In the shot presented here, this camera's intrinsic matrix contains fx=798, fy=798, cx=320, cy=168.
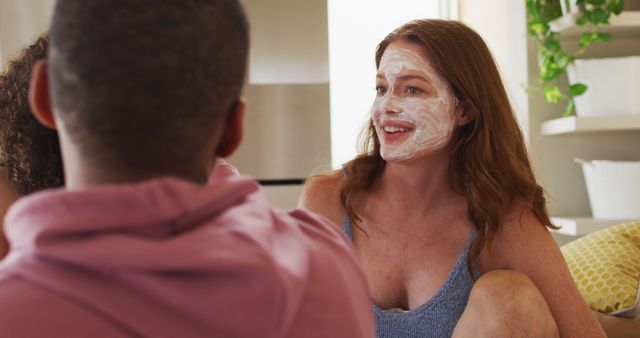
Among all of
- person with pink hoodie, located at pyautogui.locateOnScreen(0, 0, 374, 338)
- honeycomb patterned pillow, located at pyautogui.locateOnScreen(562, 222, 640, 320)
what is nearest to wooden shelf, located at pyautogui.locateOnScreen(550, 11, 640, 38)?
honeycomb patterned pillow, located at pyautogui.locateOnScreen(562, 222, 640, 320)

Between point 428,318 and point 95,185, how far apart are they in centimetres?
97

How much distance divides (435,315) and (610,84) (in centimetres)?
107

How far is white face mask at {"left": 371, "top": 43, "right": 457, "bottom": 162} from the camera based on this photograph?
59.0 inches

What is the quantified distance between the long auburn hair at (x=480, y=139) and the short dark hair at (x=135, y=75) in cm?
98

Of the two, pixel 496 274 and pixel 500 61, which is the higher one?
pixel 500 61

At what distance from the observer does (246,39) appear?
0.60 meters

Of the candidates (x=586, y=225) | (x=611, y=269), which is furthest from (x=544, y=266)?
(x=586, y=225)

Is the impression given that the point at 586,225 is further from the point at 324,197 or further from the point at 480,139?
the point at 324,197

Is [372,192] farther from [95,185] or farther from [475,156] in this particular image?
[95,185]

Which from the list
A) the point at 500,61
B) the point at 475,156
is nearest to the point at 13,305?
the point at 475,156

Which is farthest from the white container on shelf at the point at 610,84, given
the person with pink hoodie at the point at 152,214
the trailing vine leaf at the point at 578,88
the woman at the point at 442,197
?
the person with pink hoodie at the point at 152,214

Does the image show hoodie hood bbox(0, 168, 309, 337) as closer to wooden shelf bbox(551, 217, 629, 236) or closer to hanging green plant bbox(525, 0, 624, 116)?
wooden shelf bbox(551, 217, 629, 236)

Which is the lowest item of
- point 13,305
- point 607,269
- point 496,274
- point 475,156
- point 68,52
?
point 607,269

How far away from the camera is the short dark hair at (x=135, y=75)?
1.75 feet
